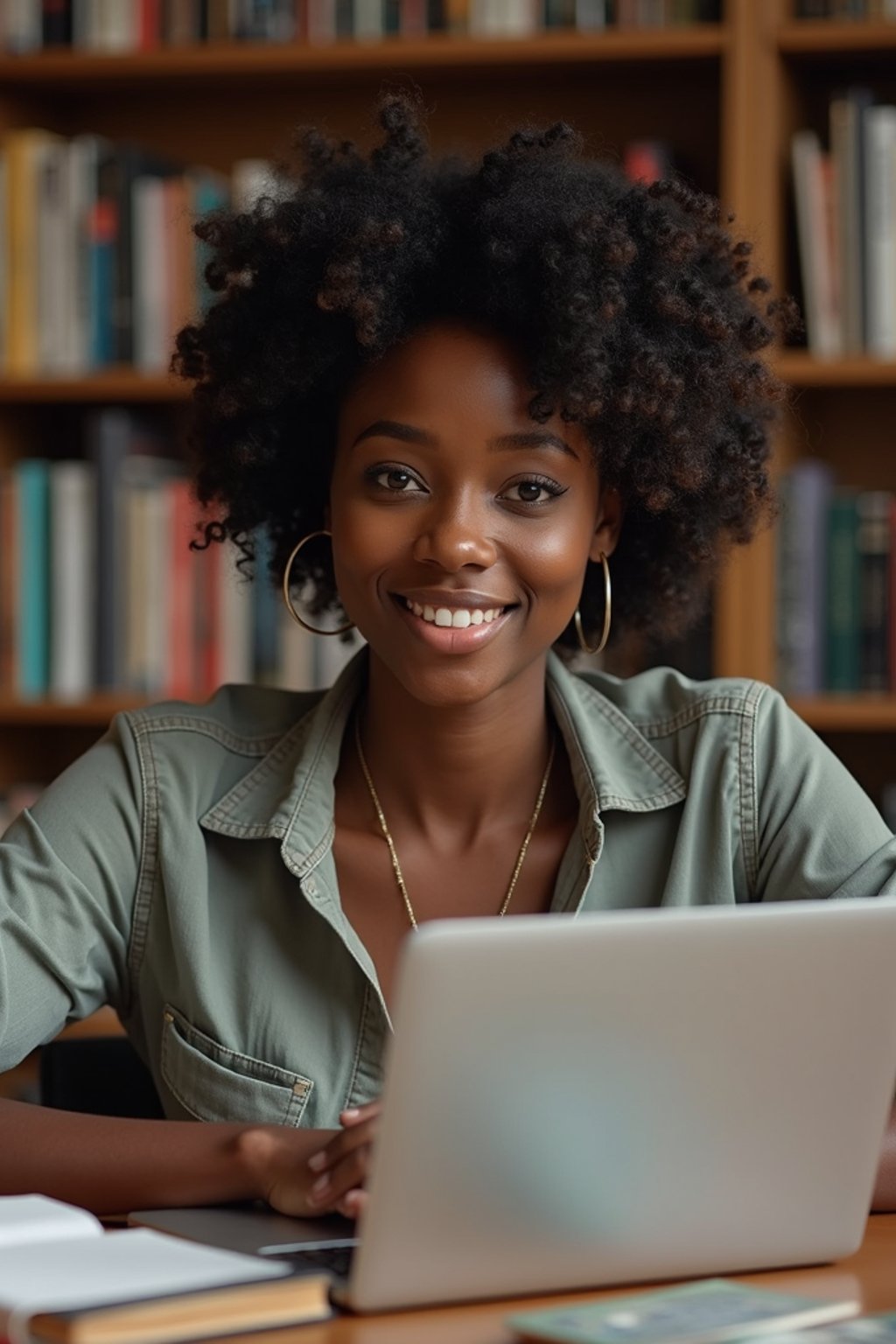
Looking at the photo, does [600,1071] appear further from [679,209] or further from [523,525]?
[679,209]

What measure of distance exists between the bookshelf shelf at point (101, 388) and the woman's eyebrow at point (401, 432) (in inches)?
47.4

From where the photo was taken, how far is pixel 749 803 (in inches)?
62.6

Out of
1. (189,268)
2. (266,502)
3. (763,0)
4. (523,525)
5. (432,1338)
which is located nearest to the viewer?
(432,1338)

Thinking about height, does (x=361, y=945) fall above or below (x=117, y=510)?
below

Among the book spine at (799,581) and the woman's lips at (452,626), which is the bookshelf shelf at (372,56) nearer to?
the book spine at (799,581)

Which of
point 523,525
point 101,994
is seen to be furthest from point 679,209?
point 101,994

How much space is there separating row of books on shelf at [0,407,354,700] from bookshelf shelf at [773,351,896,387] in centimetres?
73

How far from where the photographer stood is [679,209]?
5.35 feet

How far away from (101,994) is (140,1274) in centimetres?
67

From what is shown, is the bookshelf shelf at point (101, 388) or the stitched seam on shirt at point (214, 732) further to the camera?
the bookshelf shelf at point (101, 388)

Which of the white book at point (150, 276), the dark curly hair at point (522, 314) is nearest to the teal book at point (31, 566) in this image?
the white book at point (150, 276)

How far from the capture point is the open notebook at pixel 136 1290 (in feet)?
2.94

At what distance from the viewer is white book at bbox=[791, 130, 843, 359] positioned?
2541 millimetres

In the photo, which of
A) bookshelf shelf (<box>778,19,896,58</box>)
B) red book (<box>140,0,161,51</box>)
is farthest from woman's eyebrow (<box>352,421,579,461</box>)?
red book (<box>140,0,161,51</box>)
